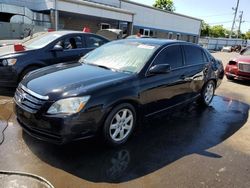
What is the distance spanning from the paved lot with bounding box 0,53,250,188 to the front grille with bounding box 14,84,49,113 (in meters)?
0.61

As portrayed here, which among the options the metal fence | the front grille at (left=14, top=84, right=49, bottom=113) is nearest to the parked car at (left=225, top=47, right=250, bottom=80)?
the front grille at (left=14, top=84, right=49, bottom=113)

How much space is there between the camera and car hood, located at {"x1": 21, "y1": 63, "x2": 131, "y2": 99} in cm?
347

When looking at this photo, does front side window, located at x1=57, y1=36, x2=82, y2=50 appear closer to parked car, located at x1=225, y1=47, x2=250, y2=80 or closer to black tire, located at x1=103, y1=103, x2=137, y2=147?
black tire, located at x1=103, y1=103, x2=137, y2=147

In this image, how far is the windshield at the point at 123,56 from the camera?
4.30 metres

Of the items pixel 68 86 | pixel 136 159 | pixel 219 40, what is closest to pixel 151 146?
pixel 136 159

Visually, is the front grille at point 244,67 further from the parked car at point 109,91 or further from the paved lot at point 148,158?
the paved lot at point 148,158

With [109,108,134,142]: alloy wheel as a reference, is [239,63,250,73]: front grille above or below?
above

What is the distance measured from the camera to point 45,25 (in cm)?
1819

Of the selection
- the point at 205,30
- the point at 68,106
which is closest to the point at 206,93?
the point at 68,106

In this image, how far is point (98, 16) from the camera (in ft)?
69.0

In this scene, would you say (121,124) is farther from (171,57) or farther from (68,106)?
(171,57)

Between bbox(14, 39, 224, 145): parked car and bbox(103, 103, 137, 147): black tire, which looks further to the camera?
bbox(103, 103, 137, 147): black tire

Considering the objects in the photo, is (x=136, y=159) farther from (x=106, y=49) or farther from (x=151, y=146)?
(x=106, y=49)

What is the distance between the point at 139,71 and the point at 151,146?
1.18 meters
